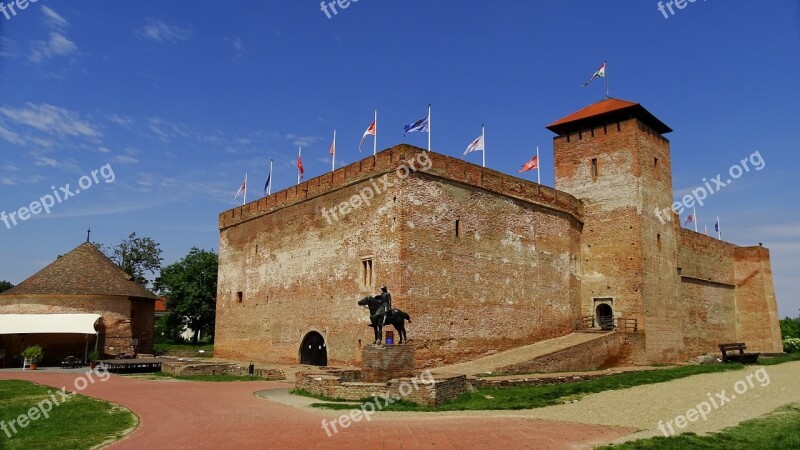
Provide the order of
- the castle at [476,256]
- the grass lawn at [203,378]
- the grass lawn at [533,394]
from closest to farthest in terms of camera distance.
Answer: the grass lawn at [533,394]
the grass lawn at [203,378]
the castle at [476,256]

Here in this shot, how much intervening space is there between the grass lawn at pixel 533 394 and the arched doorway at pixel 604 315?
6775 mm

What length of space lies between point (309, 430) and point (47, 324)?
21291mm

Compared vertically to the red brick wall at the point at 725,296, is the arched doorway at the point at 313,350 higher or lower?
lower

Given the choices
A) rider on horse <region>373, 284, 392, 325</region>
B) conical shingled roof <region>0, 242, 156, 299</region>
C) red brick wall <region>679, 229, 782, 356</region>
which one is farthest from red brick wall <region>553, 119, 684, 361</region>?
conical shingled roof <region>0, 242, 156, 299</region>

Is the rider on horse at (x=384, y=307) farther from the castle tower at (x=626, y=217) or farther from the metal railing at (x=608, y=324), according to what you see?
the castle tower at (x=626, y=217)

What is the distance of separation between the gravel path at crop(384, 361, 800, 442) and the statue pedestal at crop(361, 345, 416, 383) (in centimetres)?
329

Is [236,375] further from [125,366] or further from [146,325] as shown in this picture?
[146,325]

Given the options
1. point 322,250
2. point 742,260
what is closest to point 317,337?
point 322,250

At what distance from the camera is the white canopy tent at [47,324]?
24.7 m

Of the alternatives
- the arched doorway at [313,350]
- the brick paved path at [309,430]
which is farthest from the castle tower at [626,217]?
the brick paved path at [309,430]

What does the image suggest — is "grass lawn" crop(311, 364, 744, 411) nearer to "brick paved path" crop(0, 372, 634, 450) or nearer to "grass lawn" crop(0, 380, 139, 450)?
"brick paved path" crop(0, 372, 634, 450)

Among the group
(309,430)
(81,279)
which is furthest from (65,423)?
(81,279)

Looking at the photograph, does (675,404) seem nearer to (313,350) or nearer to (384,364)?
(384,364)

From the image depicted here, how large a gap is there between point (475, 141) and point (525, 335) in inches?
310
